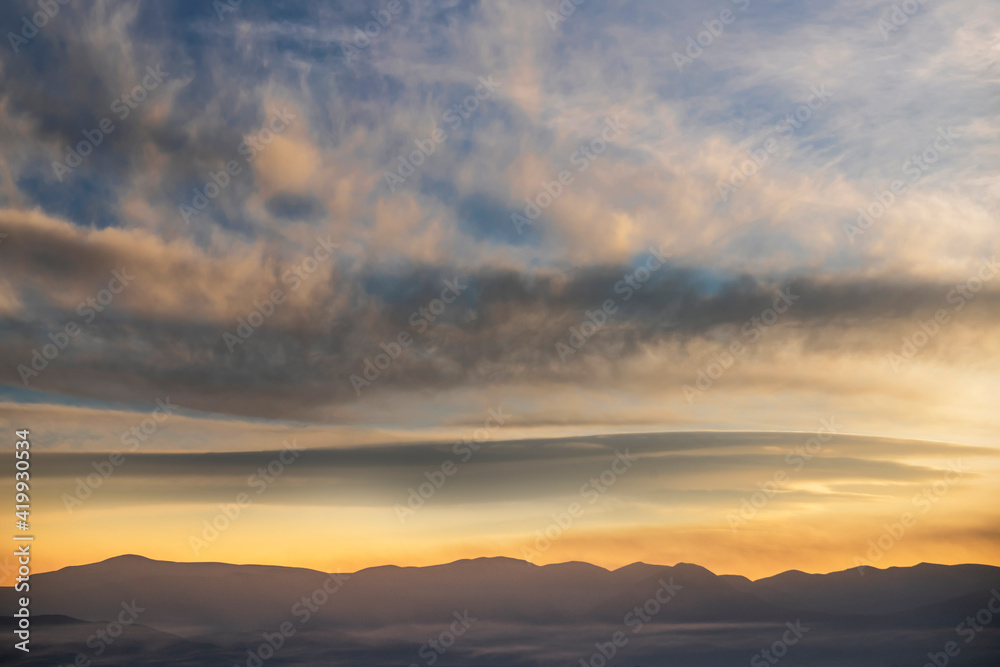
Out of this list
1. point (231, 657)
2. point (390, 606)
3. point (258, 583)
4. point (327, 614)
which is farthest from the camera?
point (327, 614)

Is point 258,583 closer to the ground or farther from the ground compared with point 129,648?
farther from the ground

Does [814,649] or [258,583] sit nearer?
[258,583]

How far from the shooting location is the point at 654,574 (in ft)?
210

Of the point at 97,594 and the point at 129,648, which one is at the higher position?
the point at 97,594

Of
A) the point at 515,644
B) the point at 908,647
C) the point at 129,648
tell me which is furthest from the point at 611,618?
the point at 129,648

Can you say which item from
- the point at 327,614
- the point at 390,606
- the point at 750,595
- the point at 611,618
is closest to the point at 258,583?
the point at 390,606

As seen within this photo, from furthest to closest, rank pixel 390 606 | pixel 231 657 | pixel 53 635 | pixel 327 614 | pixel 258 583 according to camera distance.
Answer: pixel 327 614
pixel 390 606
pixel 231 657
pixel 258 583
pixel 53 635

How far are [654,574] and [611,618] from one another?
5502mm

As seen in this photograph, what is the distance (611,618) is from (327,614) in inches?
1006

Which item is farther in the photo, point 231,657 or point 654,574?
point 654,574

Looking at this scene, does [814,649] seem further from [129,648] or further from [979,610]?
[129,648]

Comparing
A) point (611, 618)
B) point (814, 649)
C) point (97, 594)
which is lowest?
point (814, 649)

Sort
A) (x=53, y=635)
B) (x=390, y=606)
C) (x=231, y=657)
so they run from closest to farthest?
(x=53, y=635) < (x=231, y=657) < (x=390, y=606)

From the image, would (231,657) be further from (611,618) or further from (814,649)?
(814,649)
